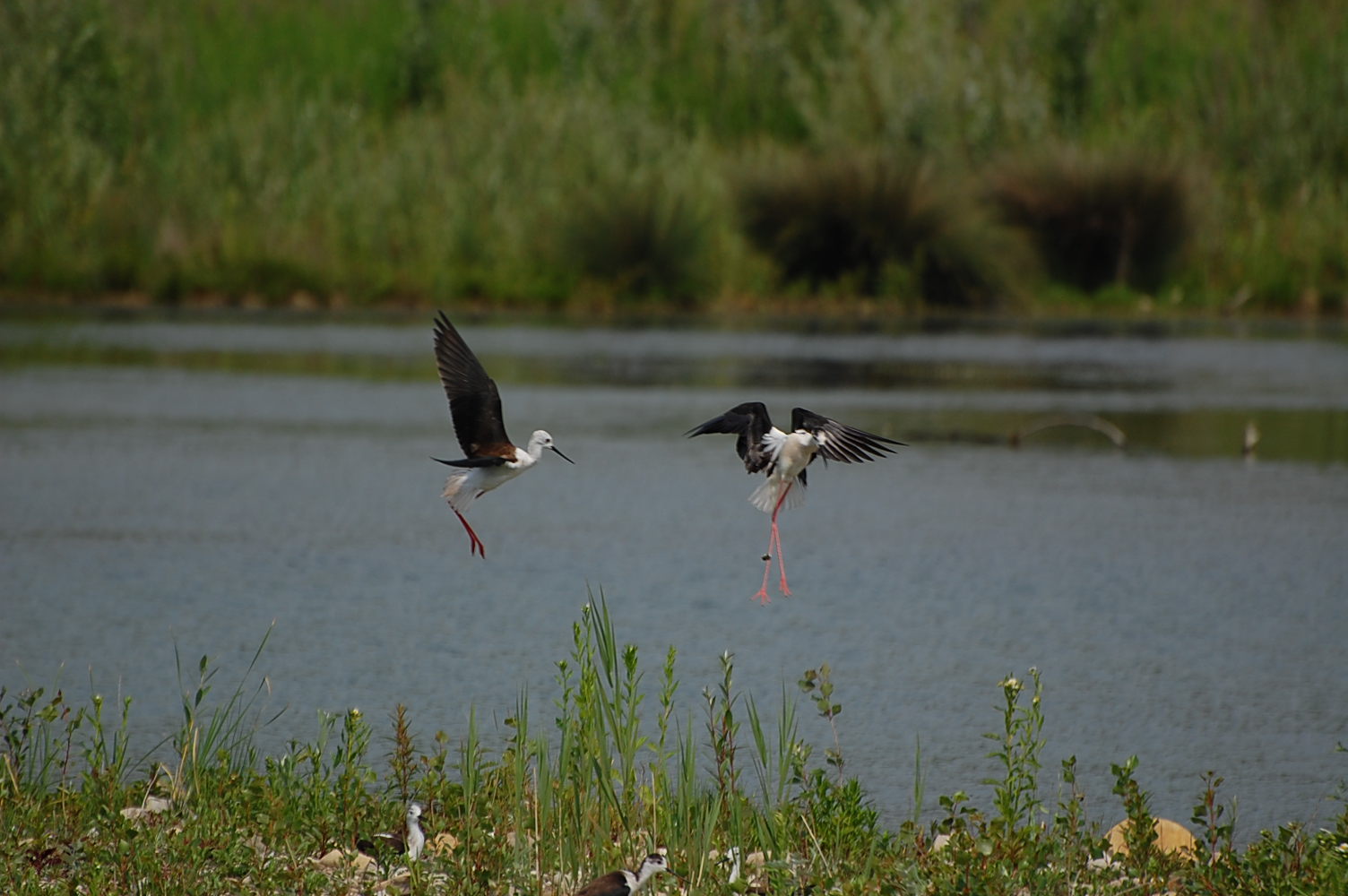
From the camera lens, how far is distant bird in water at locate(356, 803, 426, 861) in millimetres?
5070

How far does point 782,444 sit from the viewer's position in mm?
4352

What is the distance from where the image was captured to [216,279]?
31.8m

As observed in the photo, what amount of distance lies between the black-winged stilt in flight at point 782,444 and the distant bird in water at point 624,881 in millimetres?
815

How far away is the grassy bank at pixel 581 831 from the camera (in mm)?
4742

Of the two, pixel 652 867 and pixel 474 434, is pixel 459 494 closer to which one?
pixel 474 434

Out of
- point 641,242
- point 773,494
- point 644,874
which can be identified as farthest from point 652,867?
point 641,242

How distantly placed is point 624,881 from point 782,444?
1146 millimetres

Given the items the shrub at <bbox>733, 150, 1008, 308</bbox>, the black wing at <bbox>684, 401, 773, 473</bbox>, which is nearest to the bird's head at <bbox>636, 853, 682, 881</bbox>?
the black wing at <bbox>684, 401, 773, 473</bbox>

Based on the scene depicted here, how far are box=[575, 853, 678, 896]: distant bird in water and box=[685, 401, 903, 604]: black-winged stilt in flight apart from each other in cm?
82

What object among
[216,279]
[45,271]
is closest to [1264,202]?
[216,279]

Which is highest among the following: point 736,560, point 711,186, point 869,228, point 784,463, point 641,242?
point 711,186

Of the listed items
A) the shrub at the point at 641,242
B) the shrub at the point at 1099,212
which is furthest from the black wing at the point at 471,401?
the shrub at the point at 1099,212

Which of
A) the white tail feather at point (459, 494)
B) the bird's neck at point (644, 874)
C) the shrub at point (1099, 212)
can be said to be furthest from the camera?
the shrub at point (1099, 212)

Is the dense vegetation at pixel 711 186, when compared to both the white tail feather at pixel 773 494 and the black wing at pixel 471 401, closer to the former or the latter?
the black wing at pixel 471 401
